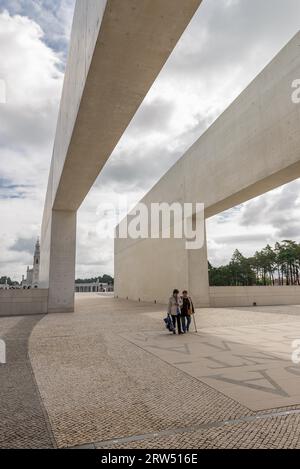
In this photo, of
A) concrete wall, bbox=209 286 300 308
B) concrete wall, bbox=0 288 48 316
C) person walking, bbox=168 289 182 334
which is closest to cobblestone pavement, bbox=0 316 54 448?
person walking, bbox=168 289 182 334

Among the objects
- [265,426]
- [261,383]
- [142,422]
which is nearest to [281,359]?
[261,383]

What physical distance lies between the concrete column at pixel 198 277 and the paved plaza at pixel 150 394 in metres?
11.7

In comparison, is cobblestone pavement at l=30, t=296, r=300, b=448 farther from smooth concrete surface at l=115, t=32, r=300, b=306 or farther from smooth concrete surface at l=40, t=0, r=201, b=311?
smooth concrete surface at l=115, t=32, r=300, b=306

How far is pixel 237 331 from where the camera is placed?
34.9 feet

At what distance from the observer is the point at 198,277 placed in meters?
20.9

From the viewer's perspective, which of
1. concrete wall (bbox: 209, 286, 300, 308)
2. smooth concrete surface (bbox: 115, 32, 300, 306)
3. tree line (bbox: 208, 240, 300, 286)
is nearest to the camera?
smooth concrete surface (bbox: 115, 32, 300, 306)

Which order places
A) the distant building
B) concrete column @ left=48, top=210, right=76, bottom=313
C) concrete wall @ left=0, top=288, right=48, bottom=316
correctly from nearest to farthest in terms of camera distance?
concrete wall @ left=0, top=288, right=48, bottom=316, concrete column @ left=48, top=210, right=76, bottom=313, the distant building

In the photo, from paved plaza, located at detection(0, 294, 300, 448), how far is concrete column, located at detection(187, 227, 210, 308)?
38.4 feet

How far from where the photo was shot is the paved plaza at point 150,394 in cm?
328

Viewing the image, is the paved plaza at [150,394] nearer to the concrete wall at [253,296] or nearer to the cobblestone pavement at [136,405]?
the cobblestone pavement at [136,405]

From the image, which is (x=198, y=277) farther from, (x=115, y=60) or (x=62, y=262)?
(x=115, y=60)

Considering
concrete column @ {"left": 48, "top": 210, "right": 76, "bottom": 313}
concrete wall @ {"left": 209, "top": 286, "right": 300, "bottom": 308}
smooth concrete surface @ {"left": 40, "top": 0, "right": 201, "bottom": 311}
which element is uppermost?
smooth concrete surface @ {"left": 40, "top": 0, "right": 201, "bottom": 311}

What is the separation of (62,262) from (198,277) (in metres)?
8.52

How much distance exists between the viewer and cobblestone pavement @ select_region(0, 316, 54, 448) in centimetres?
322
